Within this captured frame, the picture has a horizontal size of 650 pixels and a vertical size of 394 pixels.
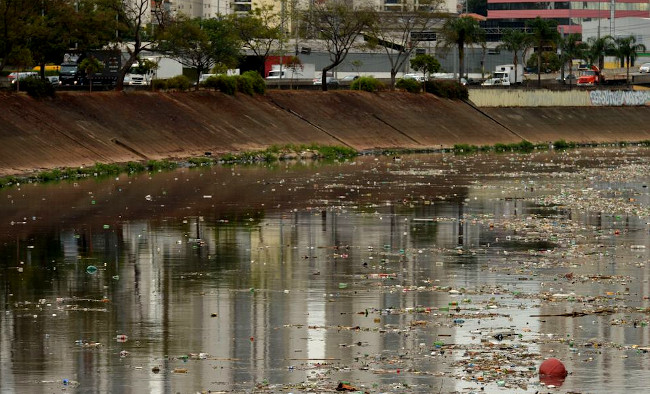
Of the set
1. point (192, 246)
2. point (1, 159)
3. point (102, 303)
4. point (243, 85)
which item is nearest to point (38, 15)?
point (243, 85)

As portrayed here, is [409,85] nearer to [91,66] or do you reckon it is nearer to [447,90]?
[447,90]

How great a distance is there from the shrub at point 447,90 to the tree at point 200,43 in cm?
1551

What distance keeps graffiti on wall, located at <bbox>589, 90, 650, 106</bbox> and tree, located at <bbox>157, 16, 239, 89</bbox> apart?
34.1 meters

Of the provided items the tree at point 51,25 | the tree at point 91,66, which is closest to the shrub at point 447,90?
the tree at point 91,66

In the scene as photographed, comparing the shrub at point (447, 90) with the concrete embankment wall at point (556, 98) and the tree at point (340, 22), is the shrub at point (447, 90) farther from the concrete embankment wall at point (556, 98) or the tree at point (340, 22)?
the tree at point (340, 22)

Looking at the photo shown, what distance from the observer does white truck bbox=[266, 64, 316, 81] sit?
13025 cm

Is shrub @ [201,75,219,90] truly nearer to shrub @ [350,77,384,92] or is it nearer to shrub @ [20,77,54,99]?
shrub @ [350,77,384,92]

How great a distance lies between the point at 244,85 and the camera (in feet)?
296

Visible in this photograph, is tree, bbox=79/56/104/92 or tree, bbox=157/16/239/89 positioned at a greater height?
tree, bbox=157/16/239/89

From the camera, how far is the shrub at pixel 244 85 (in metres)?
90.1

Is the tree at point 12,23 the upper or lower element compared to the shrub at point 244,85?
upper

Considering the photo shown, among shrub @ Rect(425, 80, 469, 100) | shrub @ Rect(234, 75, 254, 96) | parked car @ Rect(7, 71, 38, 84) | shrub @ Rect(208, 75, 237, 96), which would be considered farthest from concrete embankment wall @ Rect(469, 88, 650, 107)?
parked car @ Rect(7, 71, 38, 84)

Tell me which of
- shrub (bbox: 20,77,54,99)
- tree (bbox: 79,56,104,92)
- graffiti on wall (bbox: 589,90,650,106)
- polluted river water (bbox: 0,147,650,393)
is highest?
tree (bbox: 79,56,104,92)

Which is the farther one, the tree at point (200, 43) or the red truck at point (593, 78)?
the red truck at point (593, 78)
